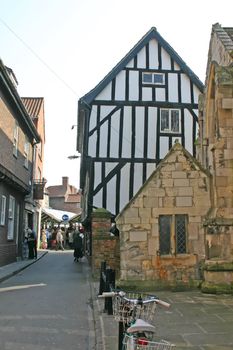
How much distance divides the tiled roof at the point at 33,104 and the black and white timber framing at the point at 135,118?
13418 millimetres

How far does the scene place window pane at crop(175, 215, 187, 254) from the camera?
36.6 ft

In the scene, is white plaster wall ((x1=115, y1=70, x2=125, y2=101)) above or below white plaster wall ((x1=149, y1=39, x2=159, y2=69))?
below

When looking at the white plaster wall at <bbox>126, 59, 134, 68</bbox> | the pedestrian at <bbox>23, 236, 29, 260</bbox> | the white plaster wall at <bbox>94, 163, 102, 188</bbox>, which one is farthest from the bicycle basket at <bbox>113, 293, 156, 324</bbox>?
the pedestrian at <bbox>23, 236, 29, 260</bbox>

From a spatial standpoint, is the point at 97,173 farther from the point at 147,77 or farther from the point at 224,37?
the point at 224,37

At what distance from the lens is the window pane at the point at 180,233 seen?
11.1 meters

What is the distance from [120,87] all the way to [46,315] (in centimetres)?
1331

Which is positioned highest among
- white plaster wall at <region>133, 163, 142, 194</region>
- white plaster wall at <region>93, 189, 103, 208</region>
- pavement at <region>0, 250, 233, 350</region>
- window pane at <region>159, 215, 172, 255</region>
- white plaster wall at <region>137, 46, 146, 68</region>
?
white plaster wall at <region>137, 46, 146, 68</region>

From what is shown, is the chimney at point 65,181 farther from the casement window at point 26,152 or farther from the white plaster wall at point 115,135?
the white plaster wall at point 115,135

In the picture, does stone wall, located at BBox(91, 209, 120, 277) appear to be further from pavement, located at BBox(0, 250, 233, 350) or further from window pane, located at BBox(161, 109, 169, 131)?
window pane, located at BBox(161, 109, 169, 131)

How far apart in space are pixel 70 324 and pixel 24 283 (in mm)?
6072

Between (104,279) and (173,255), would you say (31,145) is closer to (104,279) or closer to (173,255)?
(173,255)

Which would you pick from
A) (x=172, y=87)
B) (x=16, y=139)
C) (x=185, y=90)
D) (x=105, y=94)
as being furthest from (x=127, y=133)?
(x=16, y=139)

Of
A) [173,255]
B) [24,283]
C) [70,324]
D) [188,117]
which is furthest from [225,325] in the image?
[188,117]

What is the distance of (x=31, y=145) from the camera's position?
23.9 metres
